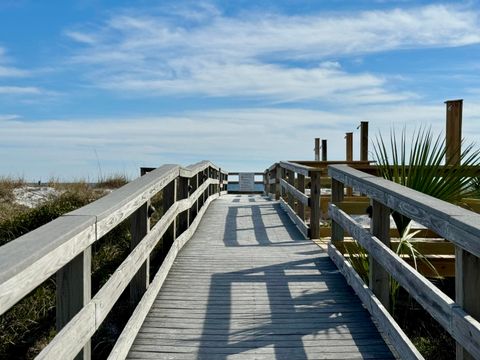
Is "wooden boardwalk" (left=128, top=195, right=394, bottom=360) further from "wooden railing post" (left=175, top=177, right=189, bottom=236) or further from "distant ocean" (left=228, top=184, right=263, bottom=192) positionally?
"distant ocean" (left=228, top=184, right=263, bottom=192)

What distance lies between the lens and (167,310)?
440cm

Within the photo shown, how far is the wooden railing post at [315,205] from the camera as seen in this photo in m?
7.37

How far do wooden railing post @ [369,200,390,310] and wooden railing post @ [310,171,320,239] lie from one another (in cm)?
318

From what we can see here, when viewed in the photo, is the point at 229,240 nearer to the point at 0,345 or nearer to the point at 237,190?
the point at 0,345

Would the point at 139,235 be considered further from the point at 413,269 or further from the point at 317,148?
the point at 317,148

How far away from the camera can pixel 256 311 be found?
14.4 feet

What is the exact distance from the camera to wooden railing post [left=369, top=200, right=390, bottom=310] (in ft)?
13.5

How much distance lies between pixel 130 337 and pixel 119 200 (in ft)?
3.08

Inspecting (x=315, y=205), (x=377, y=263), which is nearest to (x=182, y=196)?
(x=315, y=205)

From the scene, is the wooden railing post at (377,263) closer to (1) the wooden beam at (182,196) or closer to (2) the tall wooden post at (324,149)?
(1) the wooden beam at (182,196)

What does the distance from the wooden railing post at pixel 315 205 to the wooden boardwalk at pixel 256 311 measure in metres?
0.63

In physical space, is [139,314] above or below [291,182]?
below

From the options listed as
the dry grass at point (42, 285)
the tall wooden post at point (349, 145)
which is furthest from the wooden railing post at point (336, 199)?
the tall wooden post at point (349, 145)

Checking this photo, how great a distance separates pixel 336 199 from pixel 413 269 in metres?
2.80
